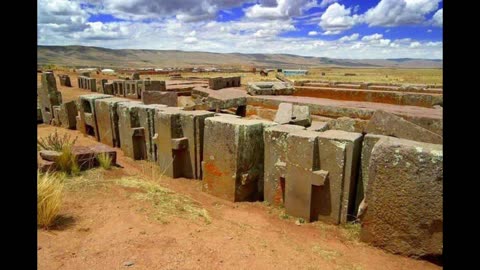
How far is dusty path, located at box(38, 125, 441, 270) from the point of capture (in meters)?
3.05

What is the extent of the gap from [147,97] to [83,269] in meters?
7.50

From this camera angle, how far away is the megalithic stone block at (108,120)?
7398mm

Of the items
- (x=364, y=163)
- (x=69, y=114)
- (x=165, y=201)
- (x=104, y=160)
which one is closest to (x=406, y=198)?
(x=364, y=163)

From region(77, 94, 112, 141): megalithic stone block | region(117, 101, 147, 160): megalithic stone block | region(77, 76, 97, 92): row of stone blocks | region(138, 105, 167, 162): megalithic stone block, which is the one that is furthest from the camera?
region(77, 76, 97, 92): row of stone blocks

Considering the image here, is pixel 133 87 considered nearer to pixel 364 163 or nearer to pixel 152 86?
pixel 152 86

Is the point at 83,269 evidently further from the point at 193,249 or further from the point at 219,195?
the point at 219,195

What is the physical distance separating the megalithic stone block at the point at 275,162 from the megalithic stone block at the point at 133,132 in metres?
3.07

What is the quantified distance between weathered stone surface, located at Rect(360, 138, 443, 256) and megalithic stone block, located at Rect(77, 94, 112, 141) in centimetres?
668

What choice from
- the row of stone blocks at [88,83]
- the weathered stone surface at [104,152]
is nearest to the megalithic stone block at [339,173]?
the weathered stone surface at [104,152]

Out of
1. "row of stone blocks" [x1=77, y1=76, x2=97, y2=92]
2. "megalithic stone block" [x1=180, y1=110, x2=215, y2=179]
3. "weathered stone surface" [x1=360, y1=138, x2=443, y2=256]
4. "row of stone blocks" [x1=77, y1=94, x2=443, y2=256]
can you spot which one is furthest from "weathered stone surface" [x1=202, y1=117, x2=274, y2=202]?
"row of stone blocks" [x1=77, y1=76, x2=97, y2=92]

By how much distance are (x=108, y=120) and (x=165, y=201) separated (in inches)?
152

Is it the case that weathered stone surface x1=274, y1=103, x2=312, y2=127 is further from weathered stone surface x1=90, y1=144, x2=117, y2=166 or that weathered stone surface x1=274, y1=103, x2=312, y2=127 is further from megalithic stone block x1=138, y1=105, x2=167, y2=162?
weathered stone surface x1=90, y1=144, x2=117, y2=166

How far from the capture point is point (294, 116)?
20.5 ft
